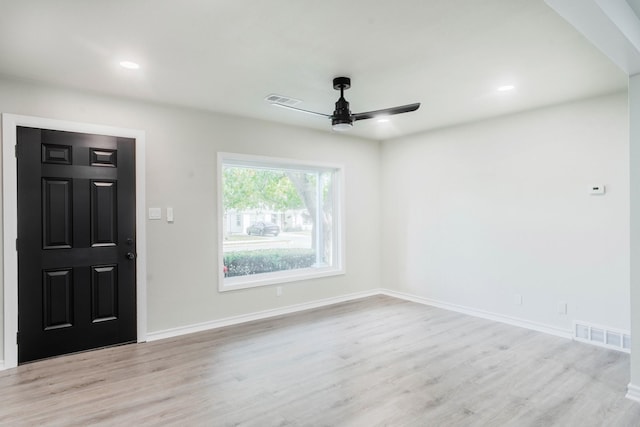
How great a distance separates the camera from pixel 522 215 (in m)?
4.27

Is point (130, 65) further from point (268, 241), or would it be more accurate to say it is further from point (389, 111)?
point (268, 241)

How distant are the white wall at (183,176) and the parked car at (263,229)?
0.62 metres

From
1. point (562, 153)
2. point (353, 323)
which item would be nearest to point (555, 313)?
point (562, 153)

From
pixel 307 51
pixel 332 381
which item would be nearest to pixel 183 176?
pixel 307 51

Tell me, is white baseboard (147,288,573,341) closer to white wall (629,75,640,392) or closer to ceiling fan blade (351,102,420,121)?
white wall (629,75,640,392)

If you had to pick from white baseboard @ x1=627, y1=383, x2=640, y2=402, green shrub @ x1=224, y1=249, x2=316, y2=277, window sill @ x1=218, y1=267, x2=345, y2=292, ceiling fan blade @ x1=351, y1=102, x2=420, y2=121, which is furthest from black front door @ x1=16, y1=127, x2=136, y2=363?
white baseboard @ x1=627, y1=383, x2=640, y2=402

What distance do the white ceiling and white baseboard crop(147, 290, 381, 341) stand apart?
2462mm

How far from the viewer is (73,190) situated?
3.43 meters

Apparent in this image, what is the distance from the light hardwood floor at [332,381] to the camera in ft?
7.85

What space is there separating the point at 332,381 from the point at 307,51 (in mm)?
2531

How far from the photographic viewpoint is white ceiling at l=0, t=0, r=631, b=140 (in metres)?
2.13

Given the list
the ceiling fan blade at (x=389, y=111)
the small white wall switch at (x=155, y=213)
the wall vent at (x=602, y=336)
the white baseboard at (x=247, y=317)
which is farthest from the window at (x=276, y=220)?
the wall vent at (x=602, y=336)

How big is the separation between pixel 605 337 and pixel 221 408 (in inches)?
145

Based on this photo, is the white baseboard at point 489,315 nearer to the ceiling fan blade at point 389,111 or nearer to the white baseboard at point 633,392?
the white baseboard at point 633,392
